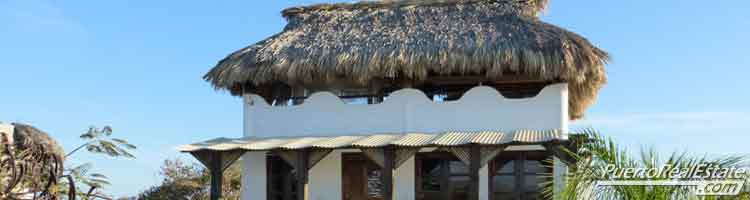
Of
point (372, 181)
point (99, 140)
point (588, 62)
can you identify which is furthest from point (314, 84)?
point (99, 140)

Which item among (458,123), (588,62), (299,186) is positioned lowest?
(299,186)

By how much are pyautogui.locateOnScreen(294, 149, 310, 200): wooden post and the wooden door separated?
1.26 meters

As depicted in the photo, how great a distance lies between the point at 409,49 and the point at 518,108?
70.1 inches

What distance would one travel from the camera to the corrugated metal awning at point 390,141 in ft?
34.1

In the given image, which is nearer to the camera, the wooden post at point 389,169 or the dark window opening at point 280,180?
the wooden post at point 389,169

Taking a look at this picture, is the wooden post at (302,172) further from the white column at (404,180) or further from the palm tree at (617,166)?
the palm tree at (617,166)

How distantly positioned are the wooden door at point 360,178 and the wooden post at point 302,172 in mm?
1262

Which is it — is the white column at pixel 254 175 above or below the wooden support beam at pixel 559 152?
below

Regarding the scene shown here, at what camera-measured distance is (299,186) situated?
11125mm

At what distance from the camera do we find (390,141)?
1080cm

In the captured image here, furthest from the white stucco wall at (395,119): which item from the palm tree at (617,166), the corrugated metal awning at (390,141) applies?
the palm tree at (617,166)

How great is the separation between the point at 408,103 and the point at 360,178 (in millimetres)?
1430

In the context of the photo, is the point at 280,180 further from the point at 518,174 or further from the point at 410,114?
the point at 518,174

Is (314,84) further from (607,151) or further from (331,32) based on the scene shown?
(607,151)
